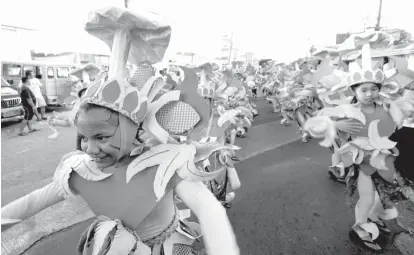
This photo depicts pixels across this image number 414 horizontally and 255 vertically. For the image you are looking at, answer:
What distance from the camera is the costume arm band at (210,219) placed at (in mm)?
941

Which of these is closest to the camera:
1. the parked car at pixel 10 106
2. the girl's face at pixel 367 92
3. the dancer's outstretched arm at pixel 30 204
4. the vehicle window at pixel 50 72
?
the dancer's outstretched arm at pixel 30 204

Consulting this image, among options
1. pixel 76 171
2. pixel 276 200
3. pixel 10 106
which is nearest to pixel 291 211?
pixel 276 200

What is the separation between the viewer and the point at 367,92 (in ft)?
8.30

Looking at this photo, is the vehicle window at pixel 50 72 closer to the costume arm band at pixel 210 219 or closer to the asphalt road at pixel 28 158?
the asphalt road at pixel 28 158

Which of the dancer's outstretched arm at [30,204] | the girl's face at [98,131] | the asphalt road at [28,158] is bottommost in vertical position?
the asphalt road at [28,158]

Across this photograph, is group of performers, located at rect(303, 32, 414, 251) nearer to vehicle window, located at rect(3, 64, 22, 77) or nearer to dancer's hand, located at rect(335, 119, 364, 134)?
dancer's hand, located at rect(335, 119, 364, 134)

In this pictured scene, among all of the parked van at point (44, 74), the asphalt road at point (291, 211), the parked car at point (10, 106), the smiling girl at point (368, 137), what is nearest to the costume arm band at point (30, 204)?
the asphalt road at point (291, 211)

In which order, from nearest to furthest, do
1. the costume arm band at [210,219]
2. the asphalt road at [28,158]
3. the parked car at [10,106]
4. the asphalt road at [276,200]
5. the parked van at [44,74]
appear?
the costume arm band at [210,219] < the asphalt road at [276,200] < the asphalt road at [28,158] < the parked car at [10,106] < the parked van at [44,74]

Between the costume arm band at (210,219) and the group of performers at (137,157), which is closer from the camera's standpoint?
the costume arm band at (210,219)

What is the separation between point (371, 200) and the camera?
2555 mm

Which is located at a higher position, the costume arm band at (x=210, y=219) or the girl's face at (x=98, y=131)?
the girl's face at (x=98, y=131)

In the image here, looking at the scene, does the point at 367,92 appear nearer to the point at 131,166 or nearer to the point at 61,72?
the point at 131,166

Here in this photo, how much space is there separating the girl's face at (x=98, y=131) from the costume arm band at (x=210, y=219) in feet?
1.13

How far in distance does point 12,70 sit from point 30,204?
10851 mm
